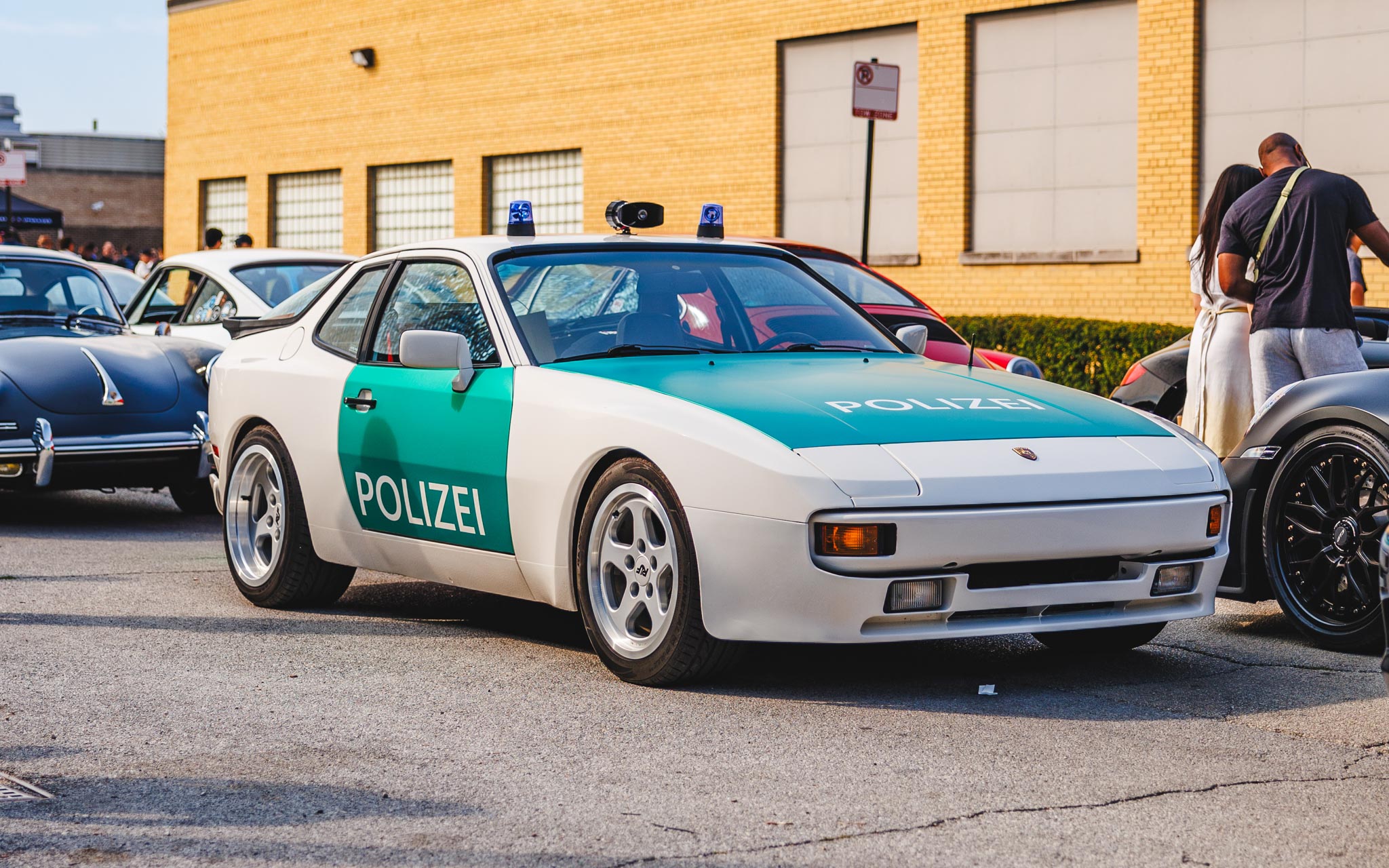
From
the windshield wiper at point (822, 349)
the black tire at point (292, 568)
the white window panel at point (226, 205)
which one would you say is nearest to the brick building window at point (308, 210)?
the white window panel at point (226, 205)

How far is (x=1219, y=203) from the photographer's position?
28.0ft

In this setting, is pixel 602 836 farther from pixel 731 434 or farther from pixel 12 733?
pixel 12 733

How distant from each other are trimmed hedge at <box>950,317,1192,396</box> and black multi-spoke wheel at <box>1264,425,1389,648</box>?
8.59m

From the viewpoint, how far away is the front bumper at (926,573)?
5.14 m

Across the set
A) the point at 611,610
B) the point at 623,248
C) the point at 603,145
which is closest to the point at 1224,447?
the point at 623,248

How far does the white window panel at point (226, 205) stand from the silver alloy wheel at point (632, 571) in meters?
26.2

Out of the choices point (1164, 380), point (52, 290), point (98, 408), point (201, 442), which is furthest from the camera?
point (52, 290)

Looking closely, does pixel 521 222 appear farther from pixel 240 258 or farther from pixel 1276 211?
pixel 240 258

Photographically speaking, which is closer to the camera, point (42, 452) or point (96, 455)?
point (42, 452)

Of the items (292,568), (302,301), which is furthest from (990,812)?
(302,301)

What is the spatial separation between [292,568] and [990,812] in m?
3.75

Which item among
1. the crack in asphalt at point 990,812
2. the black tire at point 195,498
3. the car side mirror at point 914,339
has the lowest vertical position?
the crack in asphalt at point 990,812

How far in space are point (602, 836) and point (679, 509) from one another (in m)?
1.52

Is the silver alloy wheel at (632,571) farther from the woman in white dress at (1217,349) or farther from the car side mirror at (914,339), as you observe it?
the woman in white dress at (1217,349)
